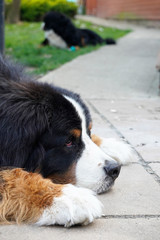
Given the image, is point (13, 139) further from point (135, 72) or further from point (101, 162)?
point (135, 72)

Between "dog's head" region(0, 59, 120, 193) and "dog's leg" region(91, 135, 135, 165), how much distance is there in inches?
27.3

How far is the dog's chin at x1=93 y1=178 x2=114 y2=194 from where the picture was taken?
2977mm

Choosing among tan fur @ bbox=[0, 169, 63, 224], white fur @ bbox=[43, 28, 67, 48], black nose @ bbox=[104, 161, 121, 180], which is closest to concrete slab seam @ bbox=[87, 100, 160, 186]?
black nose @ bbox=[104, 161, 121, 180]

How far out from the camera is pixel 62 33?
13.7 m

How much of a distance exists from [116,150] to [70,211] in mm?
1501

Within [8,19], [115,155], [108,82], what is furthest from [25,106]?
[8,19]

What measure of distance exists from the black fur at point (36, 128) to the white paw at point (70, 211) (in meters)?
0.42

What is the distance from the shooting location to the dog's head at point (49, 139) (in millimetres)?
2805

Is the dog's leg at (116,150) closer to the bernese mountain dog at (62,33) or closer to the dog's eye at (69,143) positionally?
the dog's eye at (69,143)

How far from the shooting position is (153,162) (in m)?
3.81

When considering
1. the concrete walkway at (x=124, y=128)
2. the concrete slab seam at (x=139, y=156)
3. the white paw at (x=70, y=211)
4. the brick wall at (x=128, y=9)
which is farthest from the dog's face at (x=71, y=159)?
the brick wall at (x=128, y=9)

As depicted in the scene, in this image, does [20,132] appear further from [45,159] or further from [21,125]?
[45,159]

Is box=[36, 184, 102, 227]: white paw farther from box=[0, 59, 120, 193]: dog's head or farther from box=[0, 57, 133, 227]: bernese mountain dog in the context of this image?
box=[0, 59, 120, 193]: dog's head

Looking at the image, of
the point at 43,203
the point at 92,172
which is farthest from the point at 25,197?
the point at 92,172
